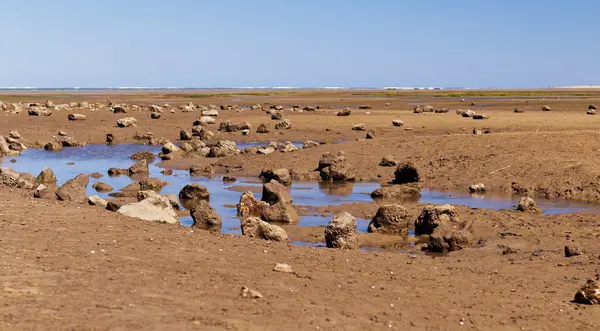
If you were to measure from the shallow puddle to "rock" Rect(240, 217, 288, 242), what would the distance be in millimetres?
1354

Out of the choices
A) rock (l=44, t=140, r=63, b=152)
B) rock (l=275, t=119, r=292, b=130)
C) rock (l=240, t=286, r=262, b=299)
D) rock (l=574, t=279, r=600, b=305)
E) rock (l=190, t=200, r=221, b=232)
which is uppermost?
rock (l=240, t=286, r=262, b=299)

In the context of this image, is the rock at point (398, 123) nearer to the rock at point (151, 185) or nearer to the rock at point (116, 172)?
the rock at point (116, 172)

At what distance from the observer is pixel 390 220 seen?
13.9m

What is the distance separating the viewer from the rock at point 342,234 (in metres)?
12.0

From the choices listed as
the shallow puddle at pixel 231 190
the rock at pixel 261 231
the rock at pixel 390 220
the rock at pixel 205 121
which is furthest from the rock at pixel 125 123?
the rock at pixel 261 231

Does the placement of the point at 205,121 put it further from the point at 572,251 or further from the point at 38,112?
the point at 572,251

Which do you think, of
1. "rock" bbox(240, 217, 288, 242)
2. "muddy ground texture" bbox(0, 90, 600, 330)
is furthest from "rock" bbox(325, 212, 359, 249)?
"rock" bbox(240, 217, 288, 242)

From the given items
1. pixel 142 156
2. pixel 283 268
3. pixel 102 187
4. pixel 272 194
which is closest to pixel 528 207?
pixel 272 194

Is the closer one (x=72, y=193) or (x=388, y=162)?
(x=72, y=193)

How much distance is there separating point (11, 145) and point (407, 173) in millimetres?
16643

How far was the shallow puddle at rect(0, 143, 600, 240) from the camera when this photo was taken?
16.2 m

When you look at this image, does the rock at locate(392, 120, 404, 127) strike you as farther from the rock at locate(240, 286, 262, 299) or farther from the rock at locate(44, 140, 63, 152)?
the rock at locate(240, 286, 262, 299)

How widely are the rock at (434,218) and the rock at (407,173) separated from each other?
238 inches

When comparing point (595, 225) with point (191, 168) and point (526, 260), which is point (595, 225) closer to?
point (526, 260)
